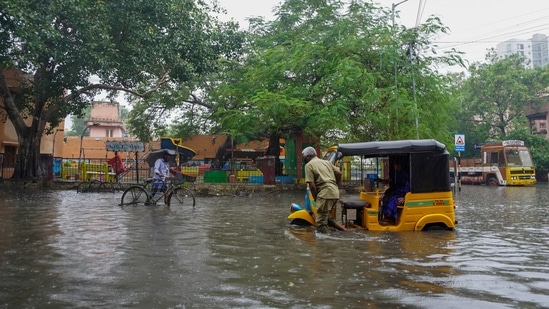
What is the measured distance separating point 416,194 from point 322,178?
1931 mm

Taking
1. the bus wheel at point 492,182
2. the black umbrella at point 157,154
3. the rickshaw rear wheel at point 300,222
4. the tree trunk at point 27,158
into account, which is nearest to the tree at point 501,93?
the bus wheel at point 492,182

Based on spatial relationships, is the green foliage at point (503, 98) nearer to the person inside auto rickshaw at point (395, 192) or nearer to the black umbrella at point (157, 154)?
the black umbrella at point (157, 154)

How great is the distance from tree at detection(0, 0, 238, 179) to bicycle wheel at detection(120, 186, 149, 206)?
6.68m

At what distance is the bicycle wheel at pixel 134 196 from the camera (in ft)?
47.8

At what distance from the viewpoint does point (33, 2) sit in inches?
662

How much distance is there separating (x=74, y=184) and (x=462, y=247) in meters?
20.2

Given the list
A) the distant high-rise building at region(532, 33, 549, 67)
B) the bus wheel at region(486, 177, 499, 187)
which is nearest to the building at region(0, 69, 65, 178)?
the bus wheel at region(486, 177, 499, 187)

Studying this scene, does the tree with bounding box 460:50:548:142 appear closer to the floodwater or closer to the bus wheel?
the bus wheel

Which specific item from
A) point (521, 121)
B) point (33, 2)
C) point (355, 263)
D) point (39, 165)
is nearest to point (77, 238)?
point (355, 263)

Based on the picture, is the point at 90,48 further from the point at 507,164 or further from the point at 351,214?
the point at 507,164

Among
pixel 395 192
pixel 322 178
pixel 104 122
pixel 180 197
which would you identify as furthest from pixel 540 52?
pixel 322 178

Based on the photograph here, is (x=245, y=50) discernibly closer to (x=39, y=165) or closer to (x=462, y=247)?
(x=39, y=165)

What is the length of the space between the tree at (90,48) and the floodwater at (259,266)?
9.26 metres

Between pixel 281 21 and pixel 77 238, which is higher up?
pixel 281 21
